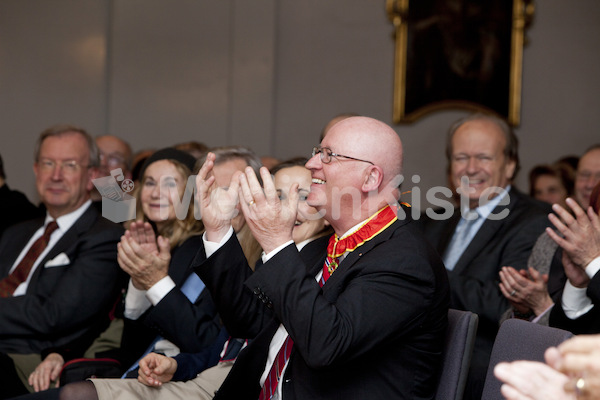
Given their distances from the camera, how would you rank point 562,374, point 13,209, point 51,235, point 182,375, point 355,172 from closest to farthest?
point 562,374 → point 355,172 → point 182,375 → point 51,235 → point 13,209

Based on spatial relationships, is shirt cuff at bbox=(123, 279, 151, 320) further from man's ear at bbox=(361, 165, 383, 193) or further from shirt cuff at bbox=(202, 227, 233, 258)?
man's ear at bbox=(361, 165, 383, 193)

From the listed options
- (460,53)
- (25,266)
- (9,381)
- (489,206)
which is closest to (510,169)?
(489,206)

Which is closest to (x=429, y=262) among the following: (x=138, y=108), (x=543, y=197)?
(x=543, y=197)

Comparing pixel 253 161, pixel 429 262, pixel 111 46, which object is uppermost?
pixel 111 46

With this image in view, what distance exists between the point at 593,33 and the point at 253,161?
4776 millimetres

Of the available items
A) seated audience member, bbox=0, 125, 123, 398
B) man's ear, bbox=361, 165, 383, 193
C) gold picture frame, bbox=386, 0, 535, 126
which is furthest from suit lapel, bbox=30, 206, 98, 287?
gold picture frame, bbox=386, 0, 535, 126

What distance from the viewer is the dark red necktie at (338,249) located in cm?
228

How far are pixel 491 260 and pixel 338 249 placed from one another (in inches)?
52.7

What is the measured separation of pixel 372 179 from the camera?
90.8 inches

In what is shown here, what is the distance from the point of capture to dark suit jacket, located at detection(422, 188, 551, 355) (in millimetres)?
3193

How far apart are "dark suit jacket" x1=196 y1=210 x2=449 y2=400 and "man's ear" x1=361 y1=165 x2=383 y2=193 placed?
0.47 feet

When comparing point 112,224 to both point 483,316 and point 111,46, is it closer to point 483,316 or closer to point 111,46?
point 483,316

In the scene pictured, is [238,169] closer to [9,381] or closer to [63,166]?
[63,166]

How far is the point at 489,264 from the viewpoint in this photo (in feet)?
11.2
